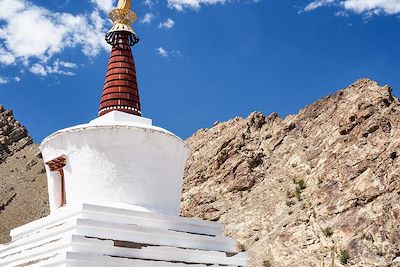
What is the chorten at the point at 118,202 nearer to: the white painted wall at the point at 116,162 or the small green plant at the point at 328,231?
the white painted wall at the point at 116,162

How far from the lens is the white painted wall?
1112 cm

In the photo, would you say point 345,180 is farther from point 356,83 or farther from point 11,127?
point 11,127

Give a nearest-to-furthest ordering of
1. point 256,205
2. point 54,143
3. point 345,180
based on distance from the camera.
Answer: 1. point 54,143
2. point 345,180
3. point 256,205

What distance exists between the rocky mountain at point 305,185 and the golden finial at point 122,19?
1828cm

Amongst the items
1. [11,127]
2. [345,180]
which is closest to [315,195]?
[345,180]

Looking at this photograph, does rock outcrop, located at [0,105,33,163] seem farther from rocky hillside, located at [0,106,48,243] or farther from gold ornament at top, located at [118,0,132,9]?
gold ornament at top, located at [118,0,132,9]

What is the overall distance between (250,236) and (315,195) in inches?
165

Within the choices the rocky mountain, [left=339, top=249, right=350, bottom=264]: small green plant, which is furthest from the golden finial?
[left=339, top=249, right=350, bottom=264]: small green plant

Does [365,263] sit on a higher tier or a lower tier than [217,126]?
lower

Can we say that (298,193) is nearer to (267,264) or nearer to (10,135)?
(267,264)

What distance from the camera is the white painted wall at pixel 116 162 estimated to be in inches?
438

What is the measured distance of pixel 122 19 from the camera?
12.8 metres

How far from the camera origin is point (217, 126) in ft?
157

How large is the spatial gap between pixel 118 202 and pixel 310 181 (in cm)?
2617
